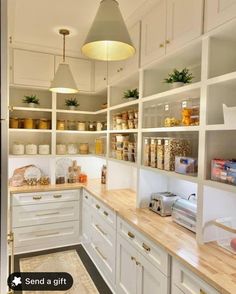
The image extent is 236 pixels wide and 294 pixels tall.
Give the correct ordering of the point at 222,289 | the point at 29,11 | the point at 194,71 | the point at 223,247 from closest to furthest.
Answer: the point at 222,289, the point at 223,247, the point at 194,71, the point at 29,11

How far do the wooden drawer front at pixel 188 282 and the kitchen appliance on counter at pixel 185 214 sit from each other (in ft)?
1.31

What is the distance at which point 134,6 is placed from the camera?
218cm

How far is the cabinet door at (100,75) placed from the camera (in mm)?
3236

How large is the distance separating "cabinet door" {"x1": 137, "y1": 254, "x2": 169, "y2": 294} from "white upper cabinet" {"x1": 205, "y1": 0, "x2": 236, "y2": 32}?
62.8 inches

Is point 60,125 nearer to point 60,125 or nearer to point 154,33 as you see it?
point 60,125

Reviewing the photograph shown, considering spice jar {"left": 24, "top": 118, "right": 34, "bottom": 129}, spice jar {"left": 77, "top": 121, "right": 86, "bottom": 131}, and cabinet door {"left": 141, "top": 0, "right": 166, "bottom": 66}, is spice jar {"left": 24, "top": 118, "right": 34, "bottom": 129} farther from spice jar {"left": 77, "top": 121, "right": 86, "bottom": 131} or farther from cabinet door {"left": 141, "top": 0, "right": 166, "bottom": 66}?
cabinet door {"left": 141, "top": 0, "right": 166, "bottom": 66}

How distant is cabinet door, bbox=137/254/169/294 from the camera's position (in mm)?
1516

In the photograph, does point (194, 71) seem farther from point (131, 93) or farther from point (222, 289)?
point (222, 289)

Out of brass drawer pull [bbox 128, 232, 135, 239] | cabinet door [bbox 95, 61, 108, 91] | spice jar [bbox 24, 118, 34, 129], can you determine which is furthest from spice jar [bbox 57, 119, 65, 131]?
brass drawer pull [bbox 128, 232, 135, 239]

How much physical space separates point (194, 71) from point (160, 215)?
132 cm

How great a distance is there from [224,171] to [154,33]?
1.30 meters

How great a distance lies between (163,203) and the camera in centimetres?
213

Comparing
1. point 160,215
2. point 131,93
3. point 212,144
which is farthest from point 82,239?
point 212,144

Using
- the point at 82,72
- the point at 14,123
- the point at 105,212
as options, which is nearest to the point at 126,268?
the point at 105,212
